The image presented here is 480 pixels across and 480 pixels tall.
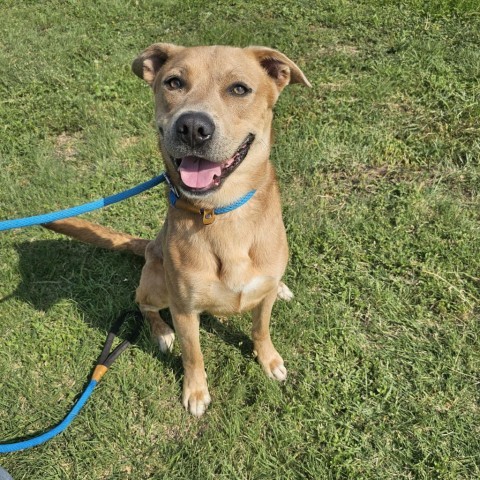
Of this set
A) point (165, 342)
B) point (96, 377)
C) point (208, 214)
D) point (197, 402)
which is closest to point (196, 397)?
point (197, 402)

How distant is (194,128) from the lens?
2.31 meters

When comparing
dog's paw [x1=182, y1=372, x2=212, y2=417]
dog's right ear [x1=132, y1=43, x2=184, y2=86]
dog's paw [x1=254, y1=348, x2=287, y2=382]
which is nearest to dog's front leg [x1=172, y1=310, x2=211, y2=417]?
dog's paw [x1=182, y1=372, x2=212, y2=417]

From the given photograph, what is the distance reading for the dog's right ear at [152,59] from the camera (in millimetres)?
2869

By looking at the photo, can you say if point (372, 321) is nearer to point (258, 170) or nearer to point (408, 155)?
point (258, 170)

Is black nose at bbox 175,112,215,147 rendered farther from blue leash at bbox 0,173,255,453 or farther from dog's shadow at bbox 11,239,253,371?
dog's shadow at bbox 11,239,253,371

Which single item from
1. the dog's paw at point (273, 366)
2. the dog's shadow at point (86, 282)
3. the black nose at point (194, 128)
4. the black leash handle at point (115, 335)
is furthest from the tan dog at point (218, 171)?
the dog's shadow at point (86, 282)

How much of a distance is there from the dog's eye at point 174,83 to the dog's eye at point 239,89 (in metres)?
0.30

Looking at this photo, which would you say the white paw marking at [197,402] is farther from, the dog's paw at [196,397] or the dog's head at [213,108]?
the dog's head at [213,108]

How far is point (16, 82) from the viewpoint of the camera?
6.04 metres

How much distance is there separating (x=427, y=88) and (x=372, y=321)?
313 centimetres

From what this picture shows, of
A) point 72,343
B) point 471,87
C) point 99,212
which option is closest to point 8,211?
point 99,212

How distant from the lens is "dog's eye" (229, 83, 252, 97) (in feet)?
8.66

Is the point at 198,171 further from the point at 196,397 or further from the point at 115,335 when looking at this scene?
the point at 115,335

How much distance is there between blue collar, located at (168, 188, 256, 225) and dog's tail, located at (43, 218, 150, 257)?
4.26ft
